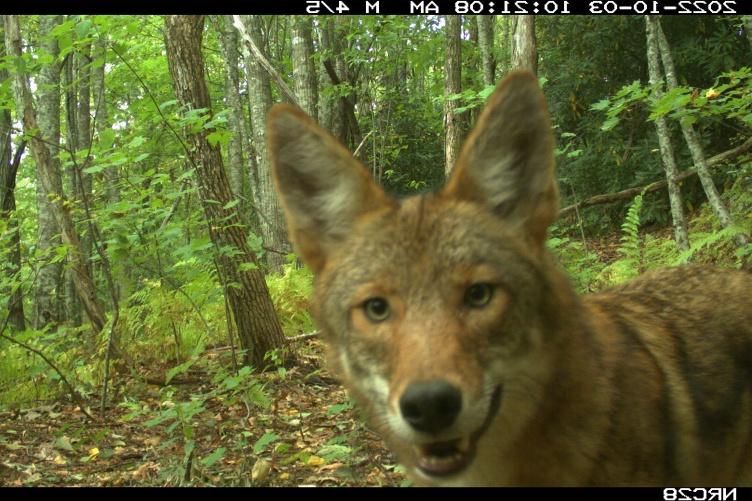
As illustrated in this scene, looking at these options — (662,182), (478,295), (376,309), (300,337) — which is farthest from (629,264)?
(376,309)

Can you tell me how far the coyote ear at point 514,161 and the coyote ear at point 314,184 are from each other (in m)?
0.54

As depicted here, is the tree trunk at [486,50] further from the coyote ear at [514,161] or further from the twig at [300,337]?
the coyote ear at [514,161]

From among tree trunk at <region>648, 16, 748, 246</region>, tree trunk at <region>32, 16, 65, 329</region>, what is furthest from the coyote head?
tree trunk at <region>32, 16, 65, 329</region>

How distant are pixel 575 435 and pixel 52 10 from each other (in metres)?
8.36

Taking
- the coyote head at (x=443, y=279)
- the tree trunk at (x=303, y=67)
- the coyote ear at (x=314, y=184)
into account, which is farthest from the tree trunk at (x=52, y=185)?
the tree trunk at (x=303, y=67)

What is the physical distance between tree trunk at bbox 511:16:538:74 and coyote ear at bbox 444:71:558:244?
16.0 ft

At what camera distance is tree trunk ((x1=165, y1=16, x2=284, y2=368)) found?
7.95 m

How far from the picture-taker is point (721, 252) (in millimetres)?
9359

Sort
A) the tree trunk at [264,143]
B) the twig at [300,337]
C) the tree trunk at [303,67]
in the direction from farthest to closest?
the tree trunk at [264,143]
the tree trunk at [303,67]
the twig at [300,337]

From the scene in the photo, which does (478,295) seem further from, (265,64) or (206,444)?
(265,64)

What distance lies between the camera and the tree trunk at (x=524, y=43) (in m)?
7.80

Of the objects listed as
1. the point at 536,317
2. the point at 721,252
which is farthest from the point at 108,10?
the point at 721,252

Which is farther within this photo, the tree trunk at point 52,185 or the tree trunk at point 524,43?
the tree trunk at point 52,185

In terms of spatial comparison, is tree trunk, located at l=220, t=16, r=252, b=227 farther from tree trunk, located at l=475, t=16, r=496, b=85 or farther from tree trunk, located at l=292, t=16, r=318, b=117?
tree trunk, located at l=475, t=16, r=496, b=85
